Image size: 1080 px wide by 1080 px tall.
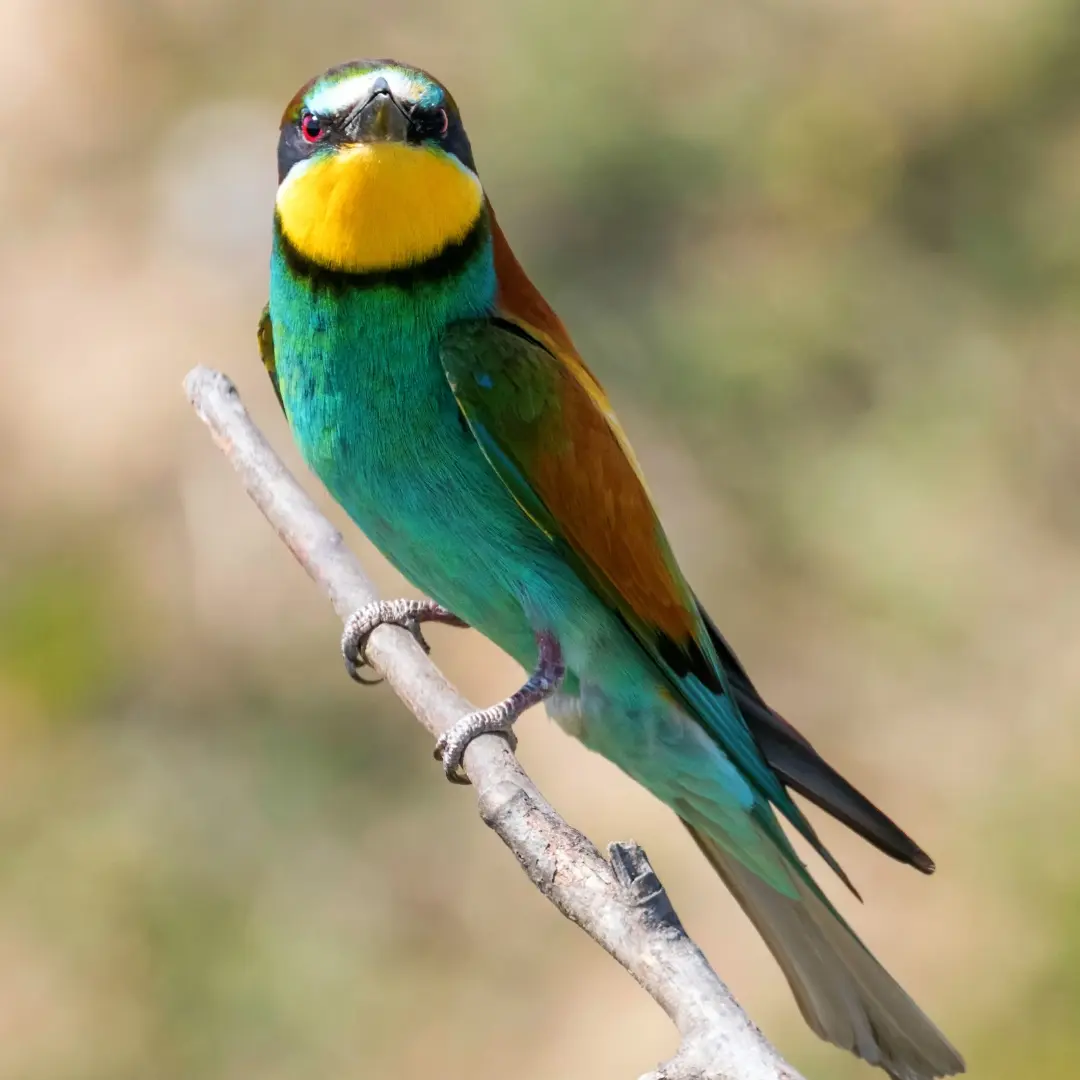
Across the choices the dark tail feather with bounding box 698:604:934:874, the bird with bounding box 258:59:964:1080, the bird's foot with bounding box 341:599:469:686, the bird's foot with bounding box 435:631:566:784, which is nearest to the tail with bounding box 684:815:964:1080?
the bird with bounding box 258:59:964:1080

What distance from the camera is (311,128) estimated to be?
1855 mm

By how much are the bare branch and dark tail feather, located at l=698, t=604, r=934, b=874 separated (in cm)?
37

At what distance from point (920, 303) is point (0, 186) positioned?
1.91m

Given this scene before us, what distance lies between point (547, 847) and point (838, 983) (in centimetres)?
63

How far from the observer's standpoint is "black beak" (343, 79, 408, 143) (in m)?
1.78

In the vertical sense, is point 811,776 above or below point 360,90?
below

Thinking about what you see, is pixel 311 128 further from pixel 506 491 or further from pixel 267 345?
pixel 506 491

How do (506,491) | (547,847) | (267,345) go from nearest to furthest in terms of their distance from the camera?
(547,847)
(506,491)
(267,345)

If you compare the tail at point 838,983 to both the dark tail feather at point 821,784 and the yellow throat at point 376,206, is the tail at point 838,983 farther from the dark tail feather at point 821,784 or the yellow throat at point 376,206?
the yellow throat at point 376,206

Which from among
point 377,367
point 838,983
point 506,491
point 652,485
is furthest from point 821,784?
point 652,485

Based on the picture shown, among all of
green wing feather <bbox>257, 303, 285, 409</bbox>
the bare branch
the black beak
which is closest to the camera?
the bare branch

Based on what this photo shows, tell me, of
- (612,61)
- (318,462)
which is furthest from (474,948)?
(612,61)

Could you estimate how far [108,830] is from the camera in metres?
2.87

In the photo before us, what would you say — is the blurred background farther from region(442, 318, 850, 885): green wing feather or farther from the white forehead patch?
the white forehead patch
